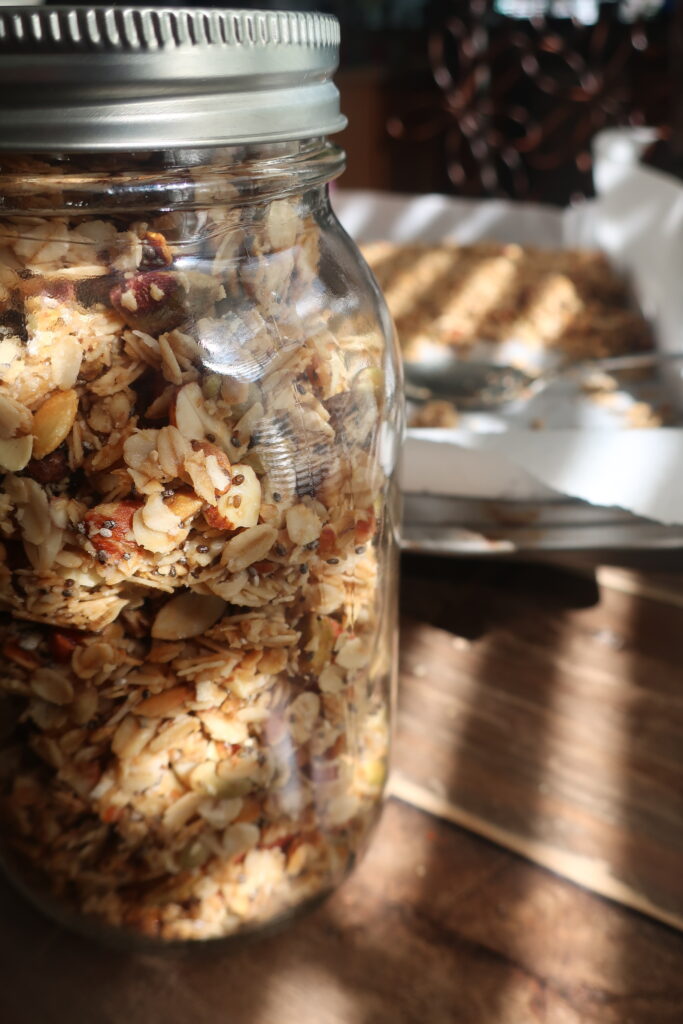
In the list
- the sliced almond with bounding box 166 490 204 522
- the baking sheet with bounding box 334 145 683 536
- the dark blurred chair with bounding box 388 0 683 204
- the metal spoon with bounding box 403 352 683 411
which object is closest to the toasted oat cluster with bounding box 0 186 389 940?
the sliced almond with bounding box 166 490 204 522

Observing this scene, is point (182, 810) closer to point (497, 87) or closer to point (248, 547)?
point (248, 547)

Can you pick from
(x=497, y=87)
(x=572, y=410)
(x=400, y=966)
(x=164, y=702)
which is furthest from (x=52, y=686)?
(x=497, y=87)

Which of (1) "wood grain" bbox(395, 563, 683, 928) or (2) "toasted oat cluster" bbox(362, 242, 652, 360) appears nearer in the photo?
(1) "wood grain" bbox(395, 563, 683, 928)

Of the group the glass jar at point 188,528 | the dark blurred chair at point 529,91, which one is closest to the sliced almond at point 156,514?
the glass jar at point 188,528

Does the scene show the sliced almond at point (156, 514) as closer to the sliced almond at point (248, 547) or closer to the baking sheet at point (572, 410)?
the sliced almond at point (248, 547)

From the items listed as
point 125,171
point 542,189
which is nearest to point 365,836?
point 125,171

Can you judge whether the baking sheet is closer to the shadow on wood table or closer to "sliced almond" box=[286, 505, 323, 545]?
the shadow on wood table
